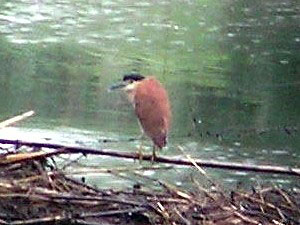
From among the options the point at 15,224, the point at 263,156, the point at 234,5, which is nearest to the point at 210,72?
the point at 263,156

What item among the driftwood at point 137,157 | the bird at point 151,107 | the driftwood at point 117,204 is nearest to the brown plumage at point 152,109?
the bird at point 151,107

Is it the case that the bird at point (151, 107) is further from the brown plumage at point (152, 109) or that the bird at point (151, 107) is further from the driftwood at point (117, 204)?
the driftwood at point (117, 204)

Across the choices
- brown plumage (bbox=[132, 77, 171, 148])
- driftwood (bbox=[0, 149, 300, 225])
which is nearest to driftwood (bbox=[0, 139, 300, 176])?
driftwood (bbox=[0, 149, 300, 225])

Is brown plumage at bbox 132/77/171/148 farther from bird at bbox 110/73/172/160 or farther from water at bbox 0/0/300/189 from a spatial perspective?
water at bbox 0/0/300/189

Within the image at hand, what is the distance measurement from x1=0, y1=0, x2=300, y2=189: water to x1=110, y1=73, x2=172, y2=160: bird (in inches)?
21.2

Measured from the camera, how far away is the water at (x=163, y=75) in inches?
460

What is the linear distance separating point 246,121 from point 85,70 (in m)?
4.51

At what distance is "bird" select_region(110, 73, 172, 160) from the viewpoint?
20.5 ft

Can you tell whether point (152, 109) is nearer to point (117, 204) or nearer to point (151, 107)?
point (151, 107)

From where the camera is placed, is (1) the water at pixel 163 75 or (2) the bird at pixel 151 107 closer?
(2) the bird at pixel 151 107

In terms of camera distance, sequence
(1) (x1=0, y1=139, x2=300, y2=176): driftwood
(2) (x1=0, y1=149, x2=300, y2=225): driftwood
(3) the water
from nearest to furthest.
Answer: (2) (x1=0, y1=149, x2=300, y2=225): driftwood < (1) (x1=0, y1=139, x2=300, y2=176): driftwood < (3) the water

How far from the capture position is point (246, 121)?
550 inches

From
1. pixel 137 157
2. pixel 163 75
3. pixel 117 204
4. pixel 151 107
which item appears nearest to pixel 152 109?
pixel 151 107

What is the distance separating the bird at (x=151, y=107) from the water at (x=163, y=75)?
0.54m
